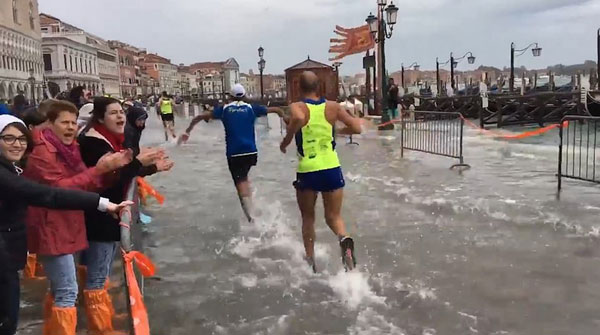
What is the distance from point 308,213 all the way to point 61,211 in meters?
2.50

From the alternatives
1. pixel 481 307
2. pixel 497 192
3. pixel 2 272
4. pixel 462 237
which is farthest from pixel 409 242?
pixel 2 272

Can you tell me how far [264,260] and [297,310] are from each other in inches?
59.4

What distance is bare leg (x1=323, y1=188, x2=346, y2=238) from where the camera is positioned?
5.43 m

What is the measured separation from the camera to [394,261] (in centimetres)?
600

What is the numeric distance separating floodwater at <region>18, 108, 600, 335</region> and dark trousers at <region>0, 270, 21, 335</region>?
1257 mm

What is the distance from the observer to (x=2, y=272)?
3178mm

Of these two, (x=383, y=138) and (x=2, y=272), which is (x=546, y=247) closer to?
(x=2, y=272)

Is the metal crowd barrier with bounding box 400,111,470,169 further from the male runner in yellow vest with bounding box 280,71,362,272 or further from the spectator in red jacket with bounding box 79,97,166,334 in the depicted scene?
the spectator in red jacket with bounding box 79,97,166,334

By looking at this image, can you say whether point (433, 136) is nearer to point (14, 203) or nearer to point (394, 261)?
point (394, 261)

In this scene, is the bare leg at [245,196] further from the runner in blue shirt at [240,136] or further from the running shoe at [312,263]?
the running shoe at [312,263]

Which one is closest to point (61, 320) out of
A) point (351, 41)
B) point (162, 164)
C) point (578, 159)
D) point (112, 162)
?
point (112, 162)

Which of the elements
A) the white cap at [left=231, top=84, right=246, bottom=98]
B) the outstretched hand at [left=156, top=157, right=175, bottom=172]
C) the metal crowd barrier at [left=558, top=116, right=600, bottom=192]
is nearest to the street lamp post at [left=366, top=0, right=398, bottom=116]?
the metal crowd barrier at [left=558, top=116, right=600, bottom=192]

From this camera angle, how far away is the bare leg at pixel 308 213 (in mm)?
5469

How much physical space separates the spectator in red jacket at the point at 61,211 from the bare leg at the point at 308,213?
207cm
